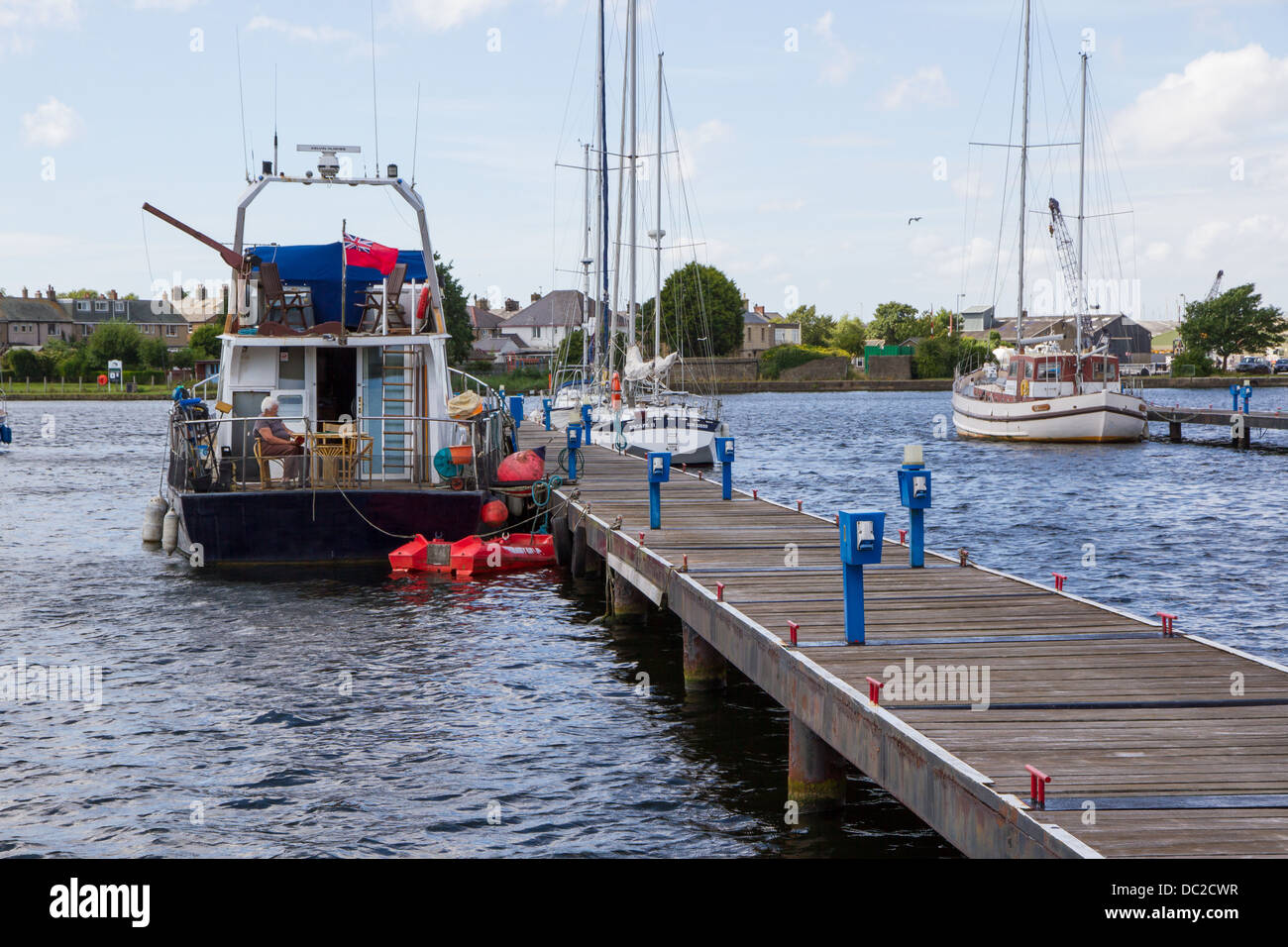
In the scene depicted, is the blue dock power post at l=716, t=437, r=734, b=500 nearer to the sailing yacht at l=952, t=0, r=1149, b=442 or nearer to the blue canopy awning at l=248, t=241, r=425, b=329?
the blue canopy awning at l=248, t=241, r=425, b=329

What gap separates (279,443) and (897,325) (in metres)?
142

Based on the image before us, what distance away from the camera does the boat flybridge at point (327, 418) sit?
19.9 metres

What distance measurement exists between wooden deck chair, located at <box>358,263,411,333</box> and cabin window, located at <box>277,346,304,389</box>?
4.00 feet

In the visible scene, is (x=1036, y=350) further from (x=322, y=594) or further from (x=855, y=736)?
(x=855, y=736)

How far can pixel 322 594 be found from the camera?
19188 millimetres

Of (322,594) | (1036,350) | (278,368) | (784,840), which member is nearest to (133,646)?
(322,594)

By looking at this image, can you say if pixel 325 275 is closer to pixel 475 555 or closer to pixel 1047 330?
pixel 475 555

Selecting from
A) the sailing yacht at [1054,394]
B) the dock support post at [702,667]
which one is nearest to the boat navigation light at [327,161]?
the dock support post at [702,667]

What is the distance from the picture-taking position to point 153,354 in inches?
5172

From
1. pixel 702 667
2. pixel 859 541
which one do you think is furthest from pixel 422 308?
pixel 859 541

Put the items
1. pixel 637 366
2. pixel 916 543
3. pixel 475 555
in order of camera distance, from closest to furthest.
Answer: pixel 916 543 → pixel 475 555 → pixel 637 366

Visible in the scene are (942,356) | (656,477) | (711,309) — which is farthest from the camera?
(942,356)

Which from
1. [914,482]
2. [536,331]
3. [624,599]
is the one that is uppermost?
[536,331]
